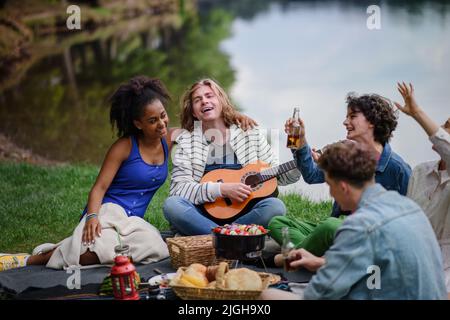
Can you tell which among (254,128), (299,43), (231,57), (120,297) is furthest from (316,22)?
(120,297)

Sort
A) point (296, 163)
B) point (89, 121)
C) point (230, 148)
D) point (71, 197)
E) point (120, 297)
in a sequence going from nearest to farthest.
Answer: point (120, 297)
point (296, 163)
point (230, 148)
point (71, 197)
point (89, 121)

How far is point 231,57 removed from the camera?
60.8 feet

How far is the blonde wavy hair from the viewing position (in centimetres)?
545

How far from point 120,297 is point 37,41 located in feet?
43.6

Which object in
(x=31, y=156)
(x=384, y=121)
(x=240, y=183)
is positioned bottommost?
(x=31, y=156)

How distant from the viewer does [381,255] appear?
312 cm

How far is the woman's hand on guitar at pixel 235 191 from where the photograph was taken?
16.8 feet

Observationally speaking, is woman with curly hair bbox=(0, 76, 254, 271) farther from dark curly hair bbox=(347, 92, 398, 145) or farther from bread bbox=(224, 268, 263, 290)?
dark curly hair bbox=(347, 92, 398, 145)

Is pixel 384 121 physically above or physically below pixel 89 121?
above

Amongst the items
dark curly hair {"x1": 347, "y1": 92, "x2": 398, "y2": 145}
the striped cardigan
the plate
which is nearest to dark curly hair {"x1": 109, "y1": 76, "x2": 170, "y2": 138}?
the striped cardigan

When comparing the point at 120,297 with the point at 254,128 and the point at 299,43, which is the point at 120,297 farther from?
the point at 299,43

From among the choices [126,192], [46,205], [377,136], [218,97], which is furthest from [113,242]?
[46,205]

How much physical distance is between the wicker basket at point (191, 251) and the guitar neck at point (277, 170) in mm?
716

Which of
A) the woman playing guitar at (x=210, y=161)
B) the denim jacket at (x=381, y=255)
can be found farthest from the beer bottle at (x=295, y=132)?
the denim jacket at (x=381, y=255)
